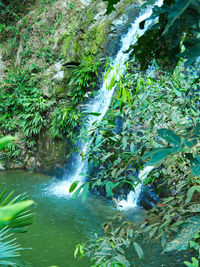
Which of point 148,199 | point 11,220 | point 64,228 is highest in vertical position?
point 11,220

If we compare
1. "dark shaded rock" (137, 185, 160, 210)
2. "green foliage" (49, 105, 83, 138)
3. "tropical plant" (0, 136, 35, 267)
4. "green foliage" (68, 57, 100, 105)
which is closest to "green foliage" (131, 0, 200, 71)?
"tropical plant" (0, 136, 35, 267)

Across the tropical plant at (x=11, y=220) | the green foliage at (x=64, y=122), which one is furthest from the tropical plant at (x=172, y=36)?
the green foliage at (x=64, y=122)

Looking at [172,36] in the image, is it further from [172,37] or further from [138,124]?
[138,124]

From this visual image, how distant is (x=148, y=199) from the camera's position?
4.27m

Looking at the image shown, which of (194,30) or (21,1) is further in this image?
(21,1)

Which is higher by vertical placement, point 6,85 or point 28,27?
point 28,27

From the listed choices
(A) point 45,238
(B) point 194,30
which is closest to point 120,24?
(A) point 45,238

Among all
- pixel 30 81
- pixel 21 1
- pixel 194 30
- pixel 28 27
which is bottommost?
pixel 30 81

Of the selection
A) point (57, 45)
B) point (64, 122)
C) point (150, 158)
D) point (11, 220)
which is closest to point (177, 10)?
point (11, 220)

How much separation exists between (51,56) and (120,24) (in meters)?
2.34

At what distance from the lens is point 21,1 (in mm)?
9734

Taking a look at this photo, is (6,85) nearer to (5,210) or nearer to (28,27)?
(28,27)

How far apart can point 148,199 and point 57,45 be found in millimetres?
5204

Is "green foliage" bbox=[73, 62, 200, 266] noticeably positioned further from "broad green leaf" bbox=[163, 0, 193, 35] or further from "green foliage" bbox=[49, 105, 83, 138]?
"green foliage" bbox=[49, 105, 83, 138]
